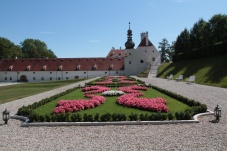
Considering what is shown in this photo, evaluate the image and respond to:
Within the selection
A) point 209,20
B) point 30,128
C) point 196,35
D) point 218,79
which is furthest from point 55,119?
point 196,35

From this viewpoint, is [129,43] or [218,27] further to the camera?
[129,43]

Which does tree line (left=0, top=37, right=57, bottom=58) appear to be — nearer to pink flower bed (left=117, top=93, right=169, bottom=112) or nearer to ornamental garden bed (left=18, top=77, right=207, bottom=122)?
ornamental garden bed (left=18, top=77, right=207, bottom=122)

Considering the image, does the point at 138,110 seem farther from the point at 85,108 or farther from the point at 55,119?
the point at 55,119

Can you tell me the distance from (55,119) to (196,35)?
5268 cm

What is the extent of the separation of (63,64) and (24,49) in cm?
3344

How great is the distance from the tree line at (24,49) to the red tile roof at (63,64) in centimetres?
1207

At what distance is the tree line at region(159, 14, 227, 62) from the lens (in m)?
47.1

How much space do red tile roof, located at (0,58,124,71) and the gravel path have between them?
177 feet

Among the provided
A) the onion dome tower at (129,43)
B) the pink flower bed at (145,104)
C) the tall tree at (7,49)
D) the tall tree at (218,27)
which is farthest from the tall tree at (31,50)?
the pink flower bed at (145,104)

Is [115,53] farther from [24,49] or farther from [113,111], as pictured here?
[113,111]

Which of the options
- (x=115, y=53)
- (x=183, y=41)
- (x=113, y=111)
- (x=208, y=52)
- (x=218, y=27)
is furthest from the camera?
(x=115, y=53)

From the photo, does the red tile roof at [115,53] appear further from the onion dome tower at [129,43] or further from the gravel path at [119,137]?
the gravel path at [119,137]

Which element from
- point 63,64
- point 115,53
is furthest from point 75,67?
point 115,53

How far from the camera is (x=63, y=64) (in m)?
64.8
